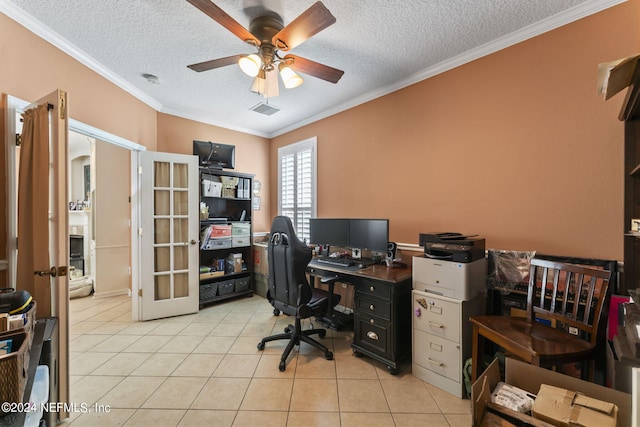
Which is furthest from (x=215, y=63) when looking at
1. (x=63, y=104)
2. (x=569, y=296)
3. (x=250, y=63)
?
(x=569, y=296)

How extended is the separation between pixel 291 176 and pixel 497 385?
11.5 feet

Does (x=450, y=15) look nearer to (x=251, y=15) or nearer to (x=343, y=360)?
(x=251, y=15)

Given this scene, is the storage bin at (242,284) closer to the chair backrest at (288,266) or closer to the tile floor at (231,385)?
the tile floor at (231,385)

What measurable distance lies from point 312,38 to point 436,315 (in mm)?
2442

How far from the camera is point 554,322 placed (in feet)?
5.77

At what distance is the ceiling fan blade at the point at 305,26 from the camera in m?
1.42

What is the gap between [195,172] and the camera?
3400 millimetres

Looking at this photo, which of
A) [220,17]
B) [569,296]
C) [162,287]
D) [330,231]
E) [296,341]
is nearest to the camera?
A: [220,17]

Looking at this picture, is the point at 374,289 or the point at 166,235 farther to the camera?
the point at 166,235

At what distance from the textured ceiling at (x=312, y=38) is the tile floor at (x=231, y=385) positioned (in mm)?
2749

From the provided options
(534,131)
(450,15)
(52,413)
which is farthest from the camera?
(534,131)

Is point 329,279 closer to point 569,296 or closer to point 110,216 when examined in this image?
point 569,296

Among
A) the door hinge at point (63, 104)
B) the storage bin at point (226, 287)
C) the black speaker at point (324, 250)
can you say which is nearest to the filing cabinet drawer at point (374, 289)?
the black speaker at point (324, 250)

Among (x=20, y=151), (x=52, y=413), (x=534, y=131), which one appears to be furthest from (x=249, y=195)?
(x=534, y=131)
